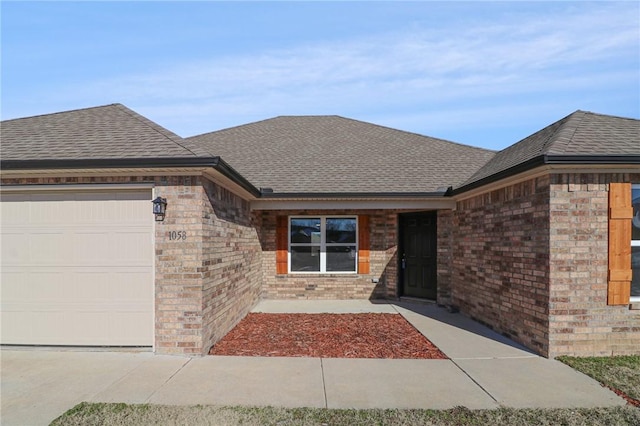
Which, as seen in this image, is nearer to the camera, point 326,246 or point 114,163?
point 114,163

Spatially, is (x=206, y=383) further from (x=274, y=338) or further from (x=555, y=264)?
(x=555, y=264)

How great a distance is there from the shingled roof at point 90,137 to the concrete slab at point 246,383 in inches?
118

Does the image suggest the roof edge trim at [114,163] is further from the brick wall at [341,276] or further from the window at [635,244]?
the window at [635,244]

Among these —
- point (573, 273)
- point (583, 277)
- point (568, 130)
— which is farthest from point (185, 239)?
point (568, 130)

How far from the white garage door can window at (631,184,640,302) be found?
23.9 ft

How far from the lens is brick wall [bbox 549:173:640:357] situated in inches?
218

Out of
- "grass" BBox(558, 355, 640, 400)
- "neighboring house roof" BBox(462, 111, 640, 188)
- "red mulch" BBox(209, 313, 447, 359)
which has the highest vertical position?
"neighboring house roof" BBox(462, 111, 640, 188)

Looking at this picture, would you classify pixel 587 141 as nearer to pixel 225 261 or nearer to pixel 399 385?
pixel 399 385

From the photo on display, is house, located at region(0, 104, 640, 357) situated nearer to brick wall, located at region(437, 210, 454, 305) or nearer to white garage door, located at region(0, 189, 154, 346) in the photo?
white garage door, located at region(0, 189, 154, 346)

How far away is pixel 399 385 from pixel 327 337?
2.23m

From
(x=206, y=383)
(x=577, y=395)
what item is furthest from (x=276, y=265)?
(x=577, y=395)

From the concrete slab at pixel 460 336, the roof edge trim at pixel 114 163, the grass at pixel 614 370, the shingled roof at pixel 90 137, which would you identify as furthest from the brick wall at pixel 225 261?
the grass at pixel 614 370

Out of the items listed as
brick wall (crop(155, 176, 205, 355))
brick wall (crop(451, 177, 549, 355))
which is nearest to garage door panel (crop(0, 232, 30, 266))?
brick wall (crop(155, 176, 205, 355))

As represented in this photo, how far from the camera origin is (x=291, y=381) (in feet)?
15.4
